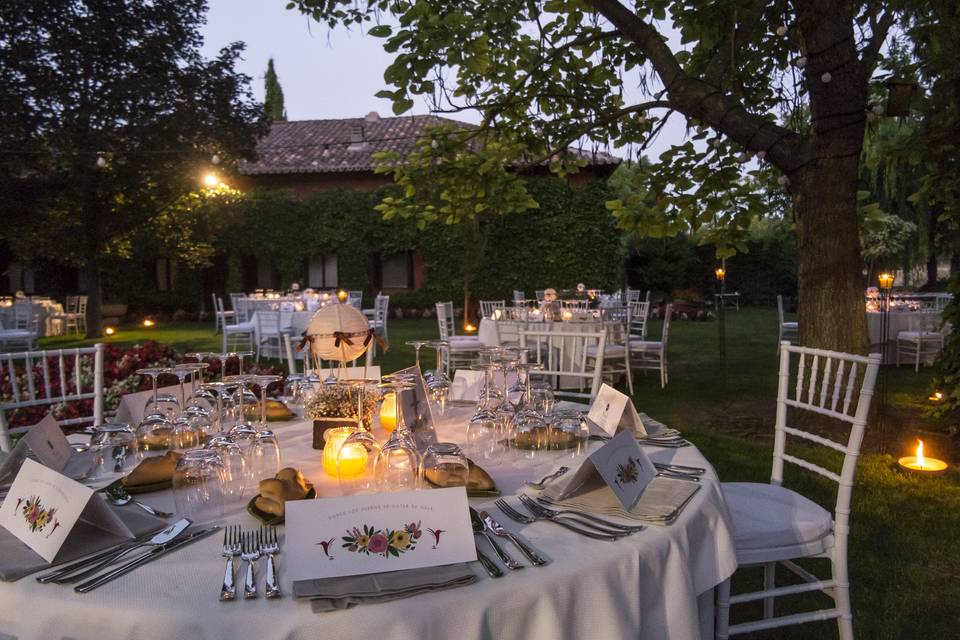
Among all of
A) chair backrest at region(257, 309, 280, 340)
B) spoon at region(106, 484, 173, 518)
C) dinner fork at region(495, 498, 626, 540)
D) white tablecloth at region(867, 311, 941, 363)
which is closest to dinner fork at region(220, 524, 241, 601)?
spoon at region(106, 484, 173, 518)

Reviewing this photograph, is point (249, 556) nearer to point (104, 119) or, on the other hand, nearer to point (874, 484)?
point (874, 484)

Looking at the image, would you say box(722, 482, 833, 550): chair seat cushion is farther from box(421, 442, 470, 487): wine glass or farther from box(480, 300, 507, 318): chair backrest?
box(480, 300, 507, 318): chair backrest

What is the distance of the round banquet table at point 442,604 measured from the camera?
1074mm

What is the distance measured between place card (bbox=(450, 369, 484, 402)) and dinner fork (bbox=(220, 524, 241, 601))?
1.67 meters

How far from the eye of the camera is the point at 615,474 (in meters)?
1.55

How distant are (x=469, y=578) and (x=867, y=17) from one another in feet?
20.2

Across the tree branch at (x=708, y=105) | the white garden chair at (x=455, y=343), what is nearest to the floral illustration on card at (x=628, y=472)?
Result: the tree branch at (x=708, y=105)

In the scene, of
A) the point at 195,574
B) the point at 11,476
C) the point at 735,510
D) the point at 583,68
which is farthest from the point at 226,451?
the point at 583,68

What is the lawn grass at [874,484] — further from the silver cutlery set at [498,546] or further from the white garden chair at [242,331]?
the white garden chair at [242,331]

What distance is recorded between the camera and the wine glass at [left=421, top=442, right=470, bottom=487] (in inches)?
62.3

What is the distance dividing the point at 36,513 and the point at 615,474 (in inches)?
50.5

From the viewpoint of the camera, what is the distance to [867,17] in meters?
5.39

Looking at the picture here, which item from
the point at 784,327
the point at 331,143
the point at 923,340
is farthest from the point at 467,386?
the point at 331,143

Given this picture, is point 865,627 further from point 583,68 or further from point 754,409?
point 583,68
